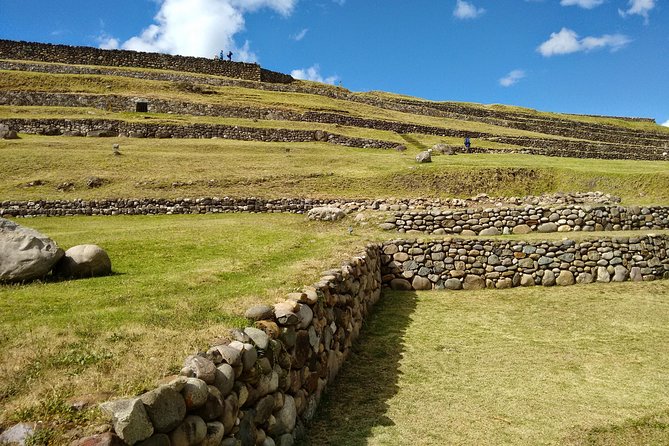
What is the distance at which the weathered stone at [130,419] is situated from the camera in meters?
4.09

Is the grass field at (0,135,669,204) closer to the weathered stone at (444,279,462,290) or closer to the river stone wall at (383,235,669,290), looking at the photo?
the river stone wall at (383,235,669,290)

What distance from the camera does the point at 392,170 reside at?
31828mm

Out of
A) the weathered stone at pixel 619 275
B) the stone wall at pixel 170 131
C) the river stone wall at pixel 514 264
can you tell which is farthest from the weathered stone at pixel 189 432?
the stone wall at pixel 170 131

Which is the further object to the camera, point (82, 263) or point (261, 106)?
point (261, 106)

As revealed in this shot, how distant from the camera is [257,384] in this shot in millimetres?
6074

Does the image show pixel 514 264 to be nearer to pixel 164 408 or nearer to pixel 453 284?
pixel 453 284

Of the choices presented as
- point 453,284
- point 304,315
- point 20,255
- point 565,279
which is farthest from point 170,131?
point 304,315

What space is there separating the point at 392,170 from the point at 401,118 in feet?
114

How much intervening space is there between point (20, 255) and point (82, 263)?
4.04ft

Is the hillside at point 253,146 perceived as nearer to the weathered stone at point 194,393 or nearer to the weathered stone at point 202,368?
the weathered stone at point 202,368

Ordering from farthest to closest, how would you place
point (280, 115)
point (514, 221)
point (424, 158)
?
point (280, 115) → point (424, 158) → point (514, 221)

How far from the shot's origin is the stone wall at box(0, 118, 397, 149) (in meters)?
41.6

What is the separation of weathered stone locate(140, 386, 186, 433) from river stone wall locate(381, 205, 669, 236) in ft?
49.6

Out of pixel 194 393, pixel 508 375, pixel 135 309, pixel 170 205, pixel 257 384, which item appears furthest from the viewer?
pixel 170 205
